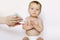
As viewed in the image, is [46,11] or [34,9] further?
[46,11]

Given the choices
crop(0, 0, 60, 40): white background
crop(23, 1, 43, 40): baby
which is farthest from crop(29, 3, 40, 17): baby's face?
crop(0, 0, 60, 40): white background

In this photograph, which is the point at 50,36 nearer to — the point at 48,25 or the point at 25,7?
the point at 48,25

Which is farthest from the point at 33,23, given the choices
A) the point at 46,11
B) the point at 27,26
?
the point at 46,11

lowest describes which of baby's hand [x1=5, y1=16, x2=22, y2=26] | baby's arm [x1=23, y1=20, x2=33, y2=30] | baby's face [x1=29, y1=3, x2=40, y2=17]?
baby's arm [x1=23, y1=20, x2=33, y2=30]

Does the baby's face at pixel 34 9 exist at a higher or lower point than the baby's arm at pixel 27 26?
higher

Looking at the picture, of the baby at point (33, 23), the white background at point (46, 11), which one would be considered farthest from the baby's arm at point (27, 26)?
the white background at point (46, 11)

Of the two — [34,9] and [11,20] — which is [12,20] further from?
[34,9]

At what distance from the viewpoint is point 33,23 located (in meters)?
0.89

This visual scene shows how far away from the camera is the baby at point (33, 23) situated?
2.88 ft

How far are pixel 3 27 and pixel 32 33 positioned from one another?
0.18 meters

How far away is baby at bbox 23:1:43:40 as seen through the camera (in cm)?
88

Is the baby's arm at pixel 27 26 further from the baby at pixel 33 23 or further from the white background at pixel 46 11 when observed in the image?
the white background at pixel 46 11

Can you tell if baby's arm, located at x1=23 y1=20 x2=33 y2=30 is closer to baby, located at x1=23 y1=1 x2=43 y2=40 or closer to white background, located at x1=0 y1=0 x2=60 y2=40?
baby, located at x1=23 y1=1 x2=43 y2=40

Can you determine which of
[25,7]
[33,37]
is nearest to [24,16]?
[25,7]
